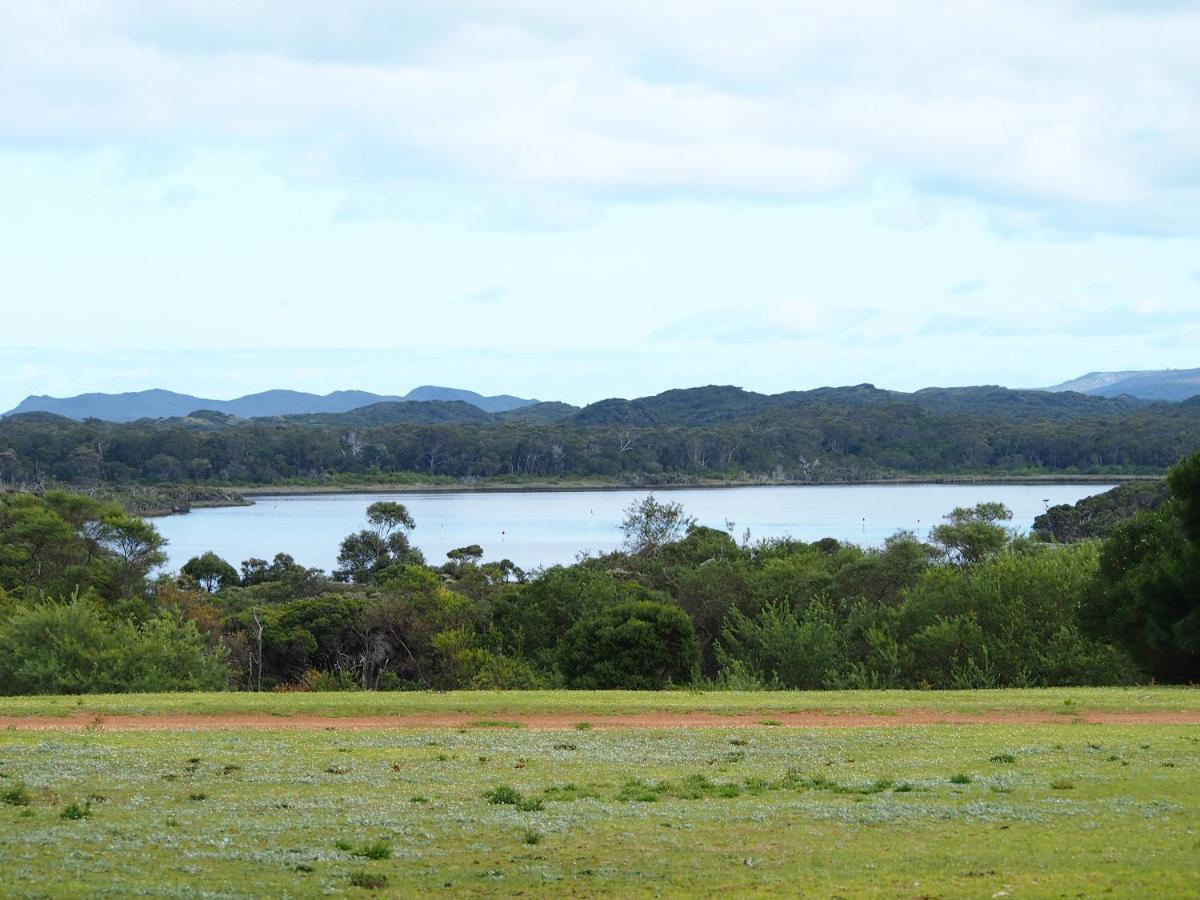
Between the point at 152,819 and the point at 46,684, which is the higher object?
the point at 152,819

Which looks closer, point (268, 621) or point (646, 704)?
point (646, 704)

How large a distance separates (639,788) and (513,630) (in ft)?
105

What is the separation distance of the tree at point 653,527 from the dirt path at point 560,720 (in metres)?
37.3

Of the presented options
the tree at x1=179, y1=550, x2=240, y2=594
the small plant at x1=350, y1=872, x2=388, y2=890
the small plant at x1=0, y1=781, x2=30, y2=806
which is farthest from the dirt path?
the tree at x1=179, y1=550, x2=240, y2=594

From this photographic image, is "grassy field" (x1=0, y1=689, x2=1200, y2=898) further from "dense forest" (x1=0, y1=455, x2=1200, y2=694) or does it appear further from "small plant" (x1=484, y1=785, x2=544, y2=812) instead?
"dense forest" (x1=0, y1=455, x2=1200, y2=694)

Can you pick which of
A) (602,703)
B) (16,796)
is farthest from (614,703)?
(16,796)

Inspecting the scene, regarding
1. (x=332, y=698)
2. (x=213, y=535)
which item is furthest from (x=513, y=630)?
(x=213, y=535)

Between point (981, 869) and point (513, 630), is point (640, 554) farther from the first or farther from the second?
point (981, 869)

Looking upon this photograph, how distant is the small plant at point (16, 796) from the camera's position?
37.1ft

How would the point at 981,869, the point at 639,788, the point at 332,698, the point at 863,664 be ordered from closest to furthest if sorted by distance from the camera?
the point at 981,869
the point at 639,788
the point at 332,698
the point at 863,664

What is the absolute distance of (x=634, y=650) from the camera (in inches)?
1421

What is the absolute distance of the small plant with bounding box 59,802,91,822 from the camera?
1068 cm

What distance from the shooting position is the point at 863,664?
3288cm

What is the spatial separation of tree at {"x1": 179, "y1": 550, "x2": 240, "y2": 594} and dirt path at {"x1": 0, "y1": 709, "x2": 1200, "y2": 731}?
5865 cm
